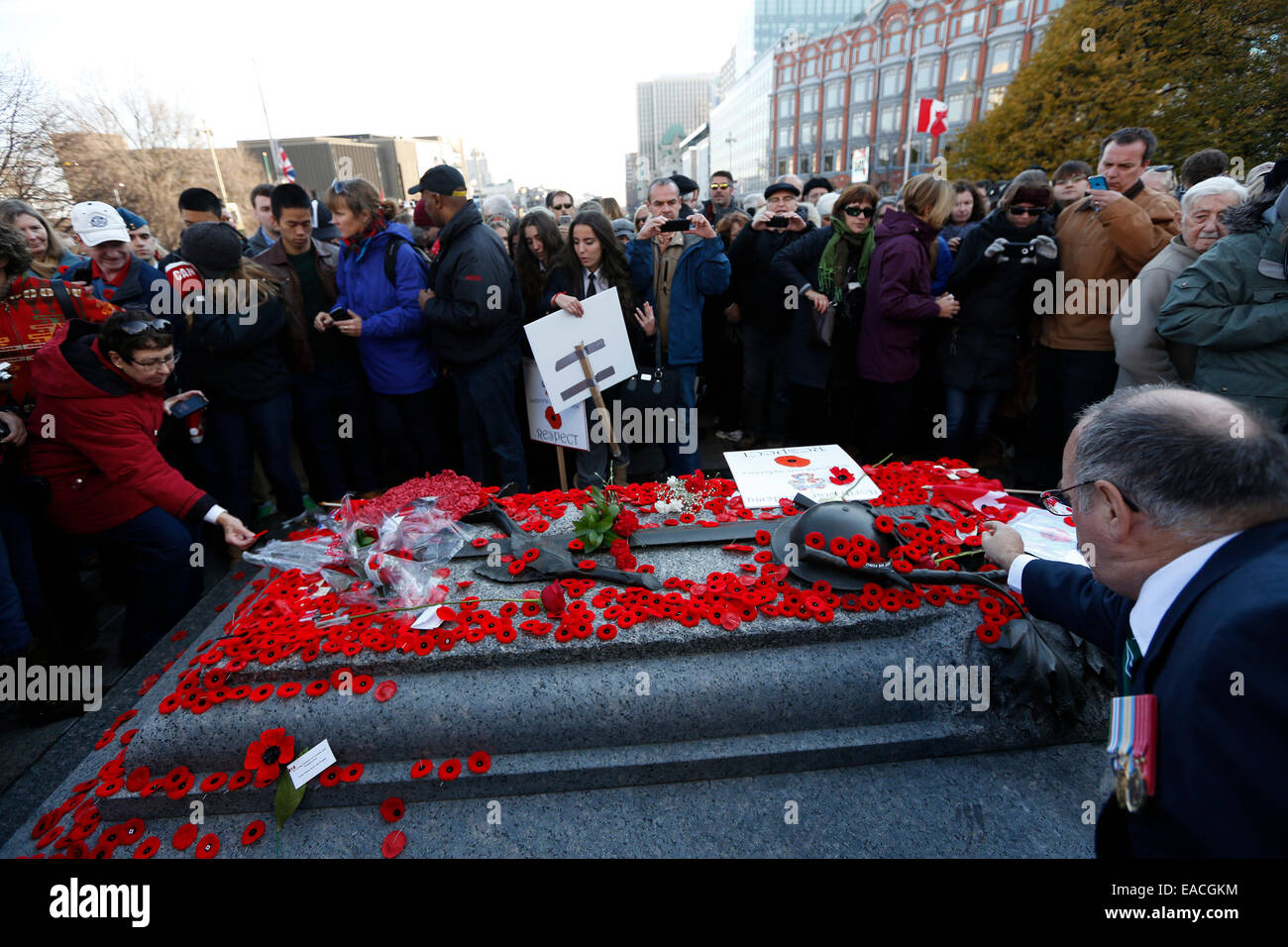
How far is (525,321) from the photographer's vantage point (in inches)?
172

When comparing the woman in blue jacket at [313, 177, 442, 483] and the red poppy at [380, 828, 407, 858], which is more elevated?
the woman in blue jacket at [313, 177, 442, 483]

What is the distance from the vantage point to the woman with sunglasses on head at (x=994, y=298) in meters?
4.15

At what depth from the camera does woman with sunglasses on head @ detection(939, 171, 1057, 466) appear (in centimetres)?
415

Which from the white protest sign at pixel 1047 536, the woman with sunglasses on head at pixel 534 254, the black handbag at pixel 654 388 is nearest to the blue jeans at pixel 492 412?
the woman with sunglasses on head at pixel 534 254

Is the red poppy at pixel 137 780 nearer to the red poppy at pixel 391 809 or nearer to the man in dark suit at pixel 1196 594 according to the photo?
the red poppy at pixel 391 809

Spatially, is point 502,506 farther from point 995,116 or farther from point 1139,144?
point 995,116

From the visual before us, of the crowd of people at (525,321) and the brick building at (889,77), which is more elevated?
the brick building at (889,77)

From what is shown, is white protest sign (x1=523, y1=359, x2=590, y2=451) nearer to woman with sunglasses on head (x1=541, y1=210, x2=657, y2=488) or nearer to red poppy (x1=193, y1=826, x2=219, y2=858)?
woman with sunglasses on head (x1=541, y1=210, x2=657, y2=488)

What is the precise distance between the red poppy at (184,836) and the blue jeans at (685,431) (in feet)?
10.3

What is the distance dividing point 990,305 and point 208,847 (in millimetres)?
4871

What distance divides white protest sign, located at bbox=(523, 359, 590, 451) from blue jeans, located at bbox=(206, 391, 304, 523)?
1.53 m

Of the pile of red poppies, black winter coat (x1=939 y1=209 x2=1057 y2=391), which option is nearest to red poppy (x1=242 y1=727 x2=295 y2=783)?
the pile of red poppies

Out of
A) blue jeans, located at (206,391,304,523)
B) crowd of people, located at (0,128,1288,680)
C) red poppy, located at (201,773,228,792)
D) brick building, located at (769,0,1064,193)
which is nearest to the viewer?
red poppy, located at (201,773,228,792)

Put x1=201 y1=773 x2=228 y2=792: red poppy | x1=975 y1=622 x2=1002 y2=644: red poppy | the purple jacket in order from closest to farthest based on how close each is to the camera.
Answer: x1=201 y1=773 x2=228 y2=792: red poppy
x1=975 y1=622 x2=1002 y2=644: red poppy
the purple jacket
